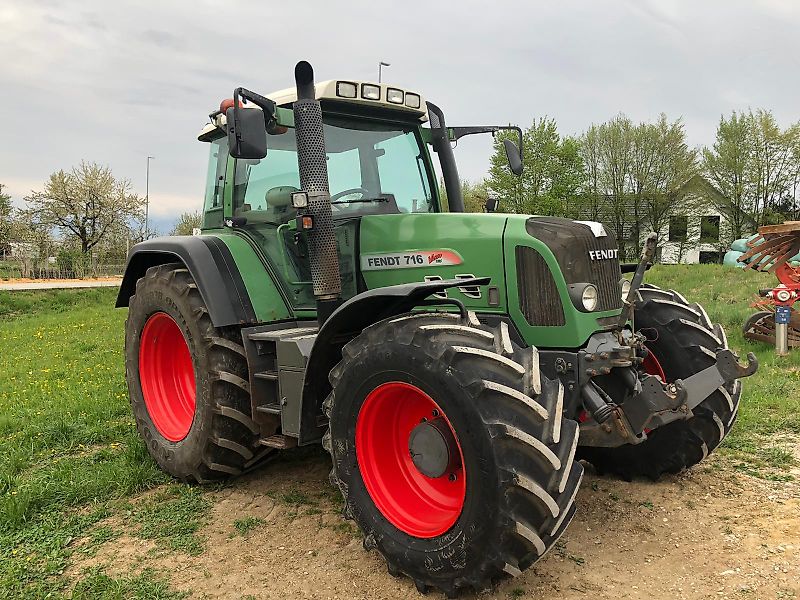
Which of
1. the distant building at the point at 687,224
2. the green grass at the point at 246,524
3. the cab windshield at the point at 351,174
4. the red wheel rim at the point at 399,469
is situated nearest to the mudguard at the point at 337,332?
the red wheel rim at the point at 399,469

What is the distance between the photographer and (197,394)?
4617 millimetres

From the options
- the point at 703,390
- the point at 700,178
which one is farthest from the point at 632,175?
the point at 703,390

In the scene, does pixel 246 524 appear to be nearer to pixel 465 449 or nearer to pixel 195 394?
pixel 195 394

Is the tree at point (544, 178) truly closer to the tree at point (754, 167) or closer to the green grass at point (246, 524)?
the tree at point (754, 167)

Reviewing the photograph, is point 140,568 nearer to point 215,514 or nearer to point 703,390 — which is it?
point 215,514

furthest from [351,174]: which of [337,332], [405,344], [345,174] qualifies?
[405,344]

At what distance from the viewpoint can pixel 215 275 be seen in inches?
182

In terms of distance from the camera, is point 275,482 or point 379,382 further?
point 275,482

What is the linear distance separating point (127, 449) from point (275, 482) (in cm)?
147

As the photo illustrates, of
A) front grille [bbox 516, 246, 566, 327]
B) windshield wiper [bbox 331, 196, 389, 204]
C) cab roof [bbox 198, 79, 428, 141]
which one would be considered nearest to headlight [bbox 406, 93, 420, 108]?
cab roof [bbox 198, 79, 428, 141]

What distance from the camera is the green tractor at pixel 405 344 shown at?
3039 mm

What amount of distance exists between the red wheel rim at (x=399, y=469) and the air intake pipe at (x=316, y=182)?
0.83 meters

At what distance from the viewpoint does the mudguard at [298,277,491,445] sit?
357cm

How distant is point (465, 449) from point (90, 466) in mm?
3414
